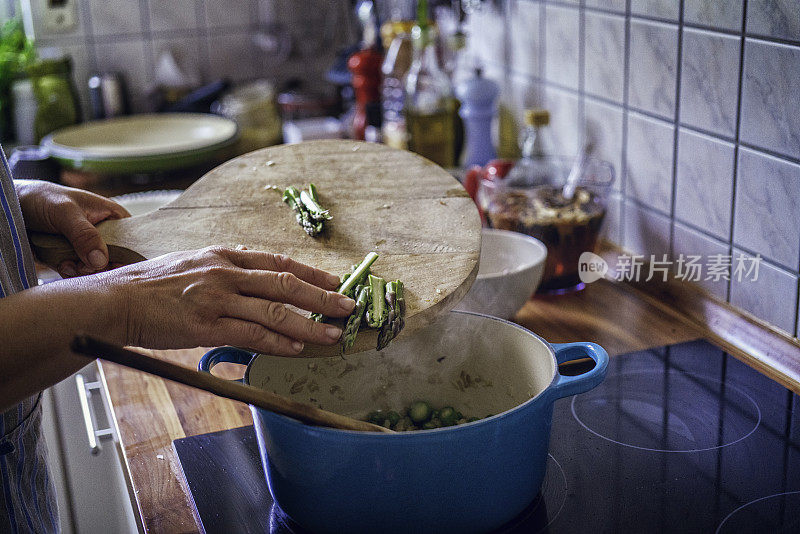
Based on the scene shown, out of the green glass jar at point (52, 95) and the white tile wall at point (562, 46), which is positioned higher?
the white tile wall at point (562, 46)

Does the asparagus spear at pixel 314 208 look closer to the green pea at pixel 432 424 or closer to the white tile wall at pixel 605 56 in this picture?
the green pea at pixel 432 424

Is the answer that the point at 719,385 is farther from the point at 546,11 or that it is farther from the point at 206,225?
the point at 546,11

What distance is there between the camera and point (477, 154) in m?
1.53

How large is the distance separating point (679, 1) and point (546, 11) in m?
0.36

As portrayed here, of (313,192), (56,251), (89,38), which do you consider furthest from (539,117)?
(89,38)

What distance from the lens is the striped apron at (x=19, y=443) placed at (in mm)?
782

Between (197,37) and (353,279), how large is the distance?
1594 millimetres

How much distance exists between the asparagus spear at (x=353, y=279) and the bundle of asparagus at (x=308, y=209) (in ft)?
0.30

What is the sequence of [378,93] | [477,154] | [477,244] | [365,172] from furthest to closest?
1. [378,93]
2. [477,154]
3. [365,172]
4. [477,244]

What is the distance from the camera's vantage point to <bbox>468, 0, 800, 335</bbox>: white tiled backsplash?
3.11ft

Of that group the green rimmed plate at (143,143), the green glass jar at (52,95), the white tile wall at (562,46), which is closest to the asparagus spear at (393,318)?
the white tile wall at (562,46)

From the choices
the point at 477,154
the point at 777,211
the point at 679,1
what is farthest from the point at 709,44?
the point at 477,154

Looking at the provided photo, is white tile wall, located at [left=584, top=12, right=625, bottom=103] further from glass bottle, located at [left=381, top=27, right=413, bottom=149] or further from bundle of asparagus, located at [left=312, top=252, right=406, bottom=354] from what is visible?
bundle of asparagus, located at [left=312, top=252, right=406, bottom=354]

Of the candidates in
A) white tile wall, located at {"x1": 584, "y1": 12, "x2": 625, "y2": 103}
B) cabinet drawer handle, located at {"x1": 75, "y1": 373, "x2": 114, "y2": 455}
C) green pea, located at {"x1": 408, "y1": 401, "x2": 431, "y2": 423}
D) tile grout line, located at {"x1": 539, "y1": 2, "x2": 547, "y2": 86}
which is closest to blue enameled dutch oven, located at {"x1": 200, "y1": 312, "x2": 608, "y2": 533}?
green pea, located at {"x1": 408, "y1": 401, "x2": 431, "y2": 423}
